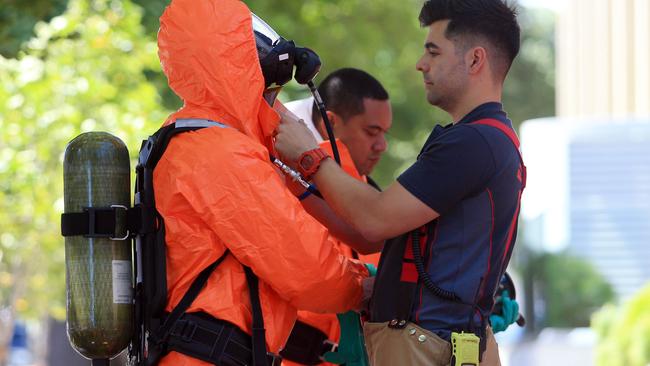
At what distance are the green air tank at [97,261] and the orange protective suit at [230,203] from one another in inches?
5.9

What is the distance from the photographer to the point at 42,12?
28.7ft

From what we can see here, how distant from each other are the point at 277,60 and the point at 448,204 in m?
0.79

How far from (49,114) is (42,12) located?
2.27 metres

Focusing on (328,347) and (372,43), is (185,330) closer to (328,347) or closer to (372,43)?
(328,347)

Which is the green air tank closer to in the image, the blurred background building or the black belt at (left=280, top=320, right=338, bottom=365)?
the black belt at (left=280, top=320, right=338, bottom=365)

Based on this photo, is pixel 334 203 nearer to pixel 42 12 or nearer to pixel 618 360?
pixel 42 12

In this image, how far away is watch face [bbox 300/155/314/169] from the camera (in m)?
4.14

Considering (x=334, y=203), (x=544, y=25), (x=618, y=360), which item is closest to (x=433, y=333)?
(x=334, y=203)

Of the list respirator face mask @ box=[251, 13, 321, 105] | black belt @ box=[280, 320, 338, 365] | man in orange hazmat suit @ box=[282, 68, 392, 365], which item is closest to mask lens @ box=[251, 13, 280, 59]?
respirator face mask @ box=[251, 13, 321, 105]

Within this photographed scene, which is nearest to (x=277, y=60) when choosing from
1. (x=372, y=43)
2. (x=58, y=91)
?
(x=58, y=91)

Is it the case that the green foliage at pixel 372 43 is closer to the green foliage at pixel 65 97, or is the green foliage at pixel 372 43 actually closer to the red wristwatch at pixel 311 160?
the green foliage at pixel 65 97

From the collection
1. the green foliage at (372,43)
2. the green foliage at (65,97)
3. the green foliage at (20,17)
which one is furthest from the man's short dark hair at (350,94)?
the green foliage at (65,97)

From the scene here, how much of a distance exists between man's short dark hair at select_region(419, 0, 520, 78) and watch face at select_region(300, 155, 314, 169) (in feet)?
2.07

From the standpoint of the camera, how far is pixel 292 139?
13.8 ft
